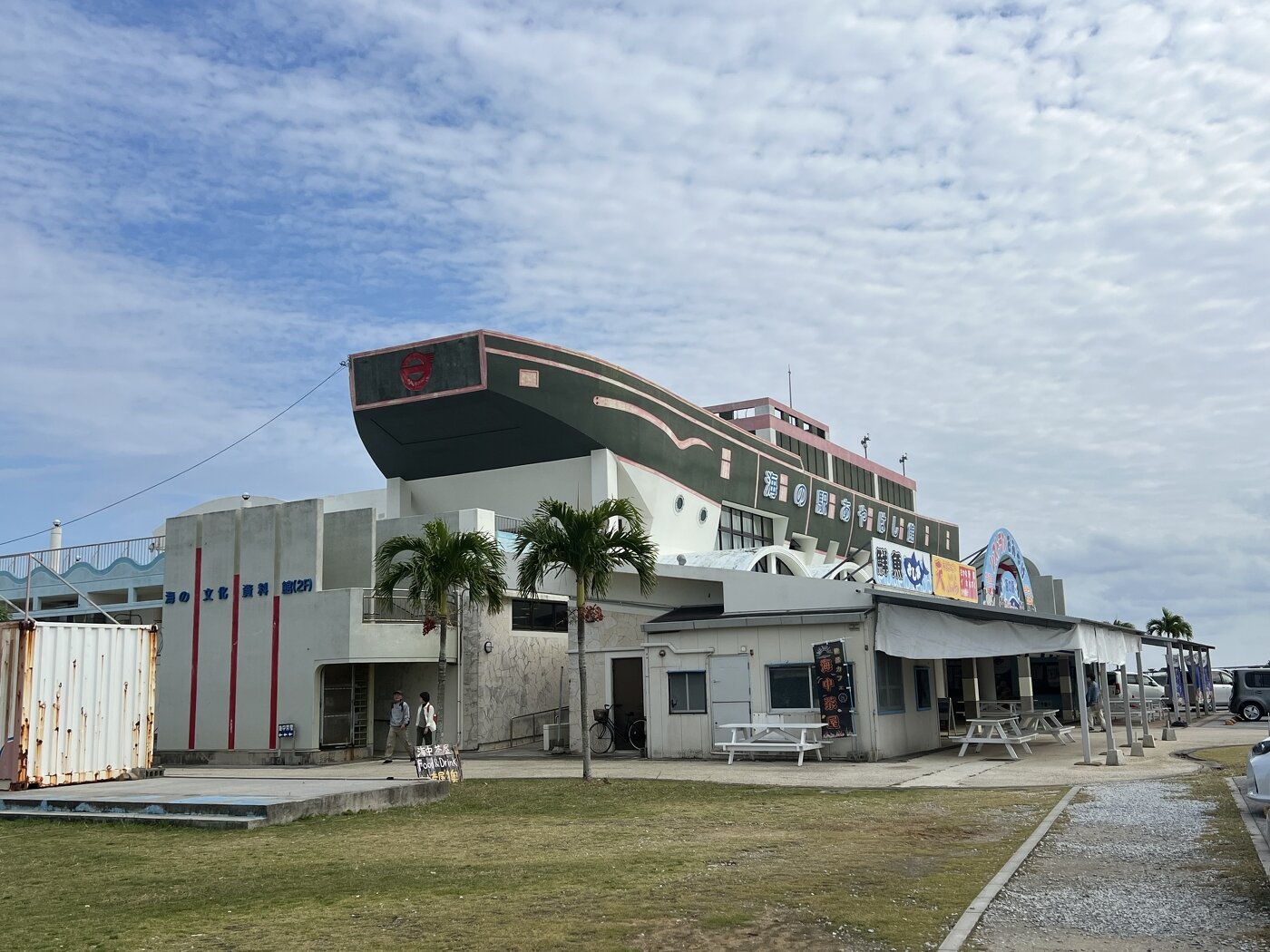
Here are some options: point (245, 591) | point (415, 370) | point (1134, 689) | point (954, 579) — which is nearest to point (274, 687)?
point (245, 591)

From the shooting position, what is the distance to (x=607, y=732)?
87.3 ft

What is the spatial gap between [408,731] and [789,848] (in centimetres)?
2027

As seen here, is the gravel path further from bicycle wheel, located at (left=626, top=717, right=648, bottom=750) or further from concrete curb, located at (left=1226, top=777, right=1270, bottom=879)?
bicycle wheel, located at (left=626, top=717, right=648, bottom=750)

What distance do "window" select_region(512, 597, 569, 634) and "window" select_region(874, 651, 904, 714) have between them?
9.77 m

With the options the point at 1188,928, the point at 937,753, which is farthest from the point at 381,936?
the point at 937,753

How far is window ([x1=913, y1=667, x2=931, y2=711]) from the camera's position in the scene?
80.9ft

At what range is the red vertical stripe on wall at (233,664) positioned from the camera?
2759 cm

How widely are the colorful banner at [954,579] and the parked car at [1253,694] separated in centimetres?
1137

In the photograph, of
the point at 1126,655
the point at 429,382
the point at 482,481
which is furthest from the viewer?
the point at 482,481

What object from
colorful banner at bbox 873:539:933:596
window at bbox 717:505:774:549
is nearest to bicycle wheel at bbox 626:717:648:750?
colorful banner at bbox 873:539:933:596

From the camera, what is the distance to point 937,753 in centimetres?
2356

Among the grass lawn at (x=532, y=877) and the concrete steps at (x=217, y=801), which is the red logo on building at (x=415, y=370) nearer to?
the concrete steps at (x=217, y=801)

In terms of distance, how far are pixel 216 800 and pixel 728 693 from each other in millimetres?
11755

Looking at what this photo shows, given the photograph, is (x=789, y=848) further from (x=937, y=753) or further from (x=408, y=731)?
(x=408, y=731)
